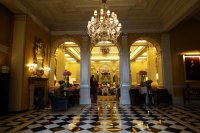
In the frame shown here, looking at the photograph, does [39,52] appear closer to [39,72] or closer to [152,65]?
[39,72]

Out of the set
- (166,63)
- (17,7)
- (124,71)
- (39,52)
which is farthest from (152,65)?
(17,7)

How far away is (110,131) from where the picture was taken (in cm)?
354

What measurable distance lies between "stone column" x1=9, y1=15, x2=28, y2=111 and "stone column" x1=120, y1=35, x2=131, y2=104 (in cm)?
495

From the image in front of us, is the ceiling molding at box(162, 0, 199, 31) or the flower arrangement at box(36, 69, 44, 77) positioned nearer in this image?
the ceiling molding at box(162, 0, 199, 31)

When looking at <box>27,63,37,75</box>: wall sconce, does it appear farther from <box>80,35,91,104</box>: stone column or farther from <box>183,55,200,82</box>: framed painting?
<box>183,55,200,82</box>: framed painting

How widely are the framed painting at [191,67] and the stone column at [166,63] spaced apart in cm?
84

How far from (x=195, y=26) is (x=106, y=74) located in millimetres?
12553

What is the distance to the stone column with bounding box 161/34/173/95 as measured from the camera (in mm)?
8375

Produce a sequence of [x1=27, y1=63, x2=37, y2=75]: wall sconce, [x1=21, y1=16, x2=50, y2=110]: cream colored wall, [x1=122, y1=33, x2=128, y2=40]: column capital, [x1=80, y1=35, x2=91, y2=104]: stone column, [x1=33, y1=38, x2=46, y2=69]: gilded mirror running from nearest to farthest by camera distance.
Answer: [x1=21, y1=16, x2=50, y2=110]: cream colored wall, [x1=27, y1=63, x2=37, y2=75]: wall sconce, [x1=33, y1=38, x2=46, y2=69]: gilded mirror, [x1=80, y1=35, x2=91, y2=104]: stone column, [x1=122, y1=33, x2=128, y2=40]: column capital

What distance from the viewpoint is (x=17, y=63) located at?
6.09 meters

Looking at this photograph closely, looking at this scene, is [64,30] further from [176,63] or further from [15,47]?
[176,63]

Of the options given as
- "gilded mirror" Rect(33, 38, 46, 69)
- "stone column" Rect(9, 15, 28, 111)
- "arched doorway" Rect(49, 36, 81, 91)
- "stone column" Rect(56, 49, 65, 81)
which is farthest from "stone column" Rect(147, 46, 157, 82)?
"stone column" Rect(9, 15, 28, 111)

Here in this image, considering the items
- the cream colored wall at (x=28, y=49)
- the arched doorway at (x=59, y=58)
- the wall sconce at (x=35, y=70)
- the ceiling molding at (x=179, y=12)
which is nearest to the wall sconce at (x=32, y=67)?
the wall sconce at (x=35, y=70)

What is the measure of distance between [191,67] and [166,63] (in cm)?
134
